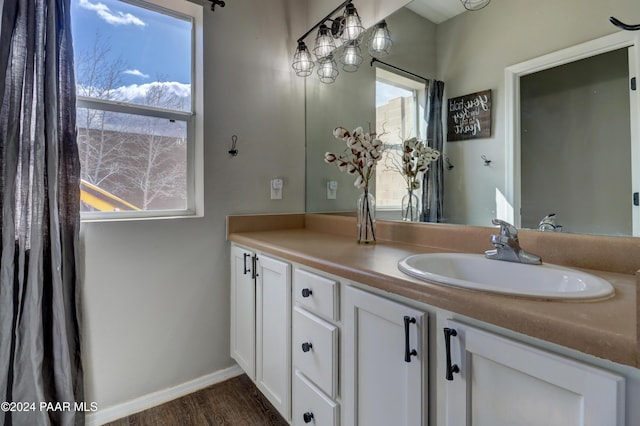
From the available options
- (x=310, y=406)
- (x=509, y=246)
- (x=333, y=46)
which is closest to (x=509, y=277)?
(x=509, y=246)

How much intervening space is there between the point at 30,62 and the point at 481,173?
77.0 inches

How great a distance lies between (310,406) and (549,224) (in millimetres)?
1105

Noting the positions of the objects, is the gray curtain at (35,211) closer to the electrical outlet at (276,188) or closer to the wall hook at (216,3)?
the wall hook at (216,3)

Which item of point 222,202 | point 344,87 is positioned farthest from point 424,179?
point 222,202

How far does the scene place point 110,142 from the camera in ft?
5.16

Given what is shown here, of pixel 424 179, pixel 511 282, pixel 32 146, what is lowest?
pixel 511 282

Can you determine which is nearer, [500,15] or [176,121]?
[500,15]

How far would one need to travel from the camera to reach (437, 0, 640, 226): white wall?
1.03 meters

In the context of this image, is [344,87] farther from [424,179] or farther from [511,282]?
[511,282]

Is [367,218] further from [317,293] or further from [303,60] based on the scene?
[303,60]

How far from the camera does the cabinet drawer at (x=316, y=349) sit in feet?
3.47

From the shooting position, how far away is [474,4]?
1317 millimetres

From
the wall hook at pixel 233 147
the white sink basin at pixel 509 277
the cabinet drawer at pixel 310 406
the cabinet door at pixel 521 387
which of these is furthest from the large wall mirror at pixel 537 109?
the wall hook at pixel 233 147

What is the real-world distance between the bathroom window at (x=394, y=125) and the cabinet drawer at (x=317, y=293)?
0.72 meters
